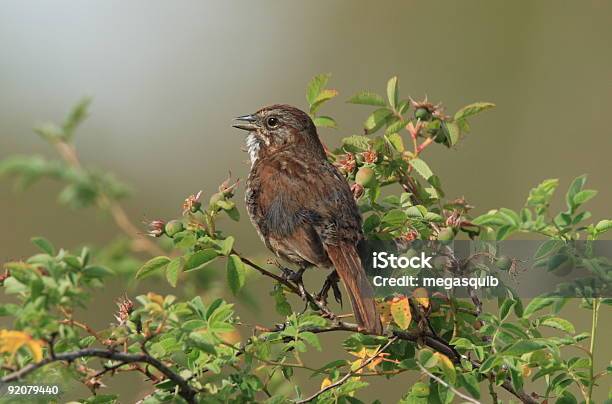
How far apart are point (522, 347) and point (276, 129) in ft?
7.27

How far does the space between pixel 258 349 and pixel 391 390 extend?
440 centimetres

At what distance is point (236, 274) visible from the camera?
9.04ft

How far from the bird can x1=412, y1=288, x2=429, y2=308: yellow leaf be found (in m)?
0.13

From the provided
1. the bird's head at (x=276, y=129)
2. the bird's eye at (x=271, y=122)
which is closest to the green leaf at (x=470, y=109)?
the bird's head at (x=276, y=129)

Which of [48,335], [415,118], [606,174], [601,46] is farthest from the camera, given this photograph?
[601,46]

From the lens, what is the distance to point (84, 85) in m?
10.7

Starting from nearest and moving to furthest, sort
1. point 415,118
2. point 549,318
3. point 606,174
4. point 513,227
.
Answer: point 513,227, point 549,318, point 415,118, point 606,174

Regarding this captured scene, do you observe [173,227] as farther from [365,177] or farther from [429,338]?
[429,338]

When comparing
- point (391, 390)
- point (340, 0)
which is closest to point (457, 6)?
point (340, 0)

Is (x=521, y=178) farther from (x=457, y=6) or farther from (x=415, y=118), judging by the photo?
(x=415, y=118)

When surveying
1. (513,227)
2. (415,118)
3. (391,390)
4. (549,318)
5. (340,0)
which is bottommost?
(391,390)

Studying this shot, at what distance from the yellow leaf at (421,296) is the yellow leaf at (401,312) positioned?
0.30ft

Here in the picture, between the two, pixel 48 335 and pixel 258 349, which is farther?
pixel 258 349

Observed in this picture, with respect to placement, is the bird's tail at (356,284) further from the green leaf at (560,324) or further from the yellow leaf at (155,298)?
the yellow leaf at (155,298)
